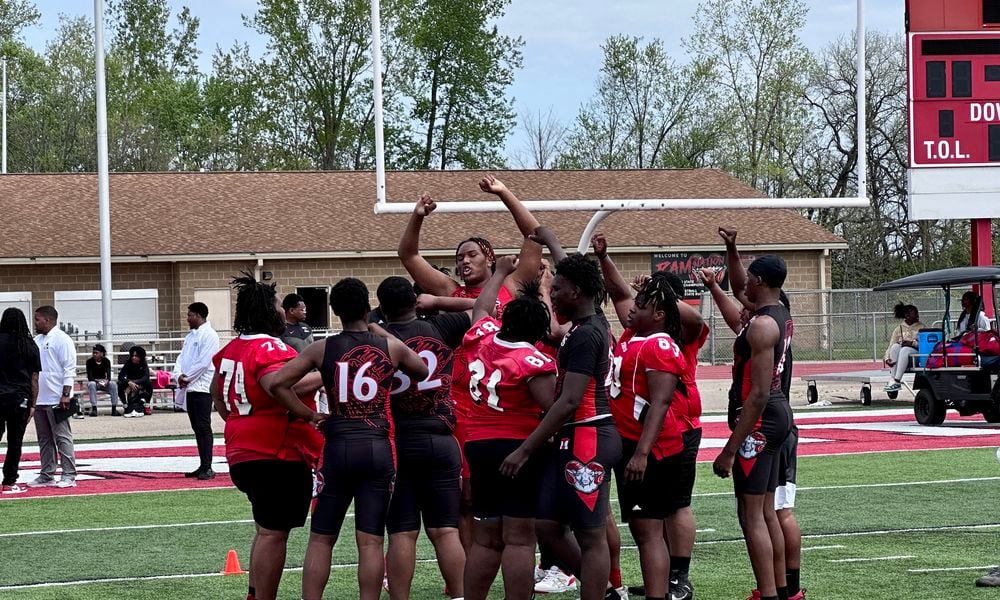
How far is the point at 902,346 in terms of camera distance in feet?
70.3

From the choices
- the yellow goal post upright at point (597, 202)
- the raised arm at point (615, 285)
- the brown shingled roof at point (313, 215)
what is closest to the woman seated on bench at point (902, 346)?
the yellow goal post upright at point (597, 202)

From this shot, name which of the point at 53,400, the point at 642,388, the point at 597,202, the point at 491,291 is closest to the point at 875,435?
the point at 597,202

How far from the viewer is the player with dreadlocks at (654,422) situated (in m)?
6.61

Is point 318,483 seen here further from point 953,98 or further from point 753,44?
point 953,98

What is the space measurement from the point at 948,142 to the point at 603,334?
1548 centimetres

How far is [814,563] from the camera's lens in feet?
27.8

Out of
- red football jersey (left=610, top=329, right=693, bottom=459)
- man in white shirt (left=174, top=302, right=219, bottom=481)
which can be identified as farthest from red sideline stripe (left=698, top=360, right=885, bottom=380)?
red football jersey (left=610, top=329, right=693, bottom=459)

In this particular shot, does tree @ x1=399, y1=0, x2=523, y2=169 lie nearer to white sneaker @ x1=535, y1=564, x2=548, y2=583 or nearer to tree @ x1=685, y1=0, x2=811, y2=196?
tree @ x1=685, y1=0, x2=811, y2=196

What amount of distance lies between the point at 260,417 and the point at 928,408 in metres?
13.2

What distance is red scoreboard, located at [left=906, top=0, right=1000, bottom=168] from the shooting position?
19.4 meters

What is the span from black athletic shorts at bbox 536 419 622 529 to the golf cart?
12.0 meters

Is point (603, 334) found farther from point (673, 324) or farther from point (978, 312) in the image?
point (978, 312)

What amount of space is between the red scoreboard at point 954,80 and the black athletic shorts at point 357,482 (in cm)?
1502

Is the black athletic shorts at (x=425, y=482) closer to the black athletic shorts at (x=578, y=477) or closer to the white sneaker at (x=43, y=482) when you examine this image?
the black athletic shorts at (x=578, y=477)
